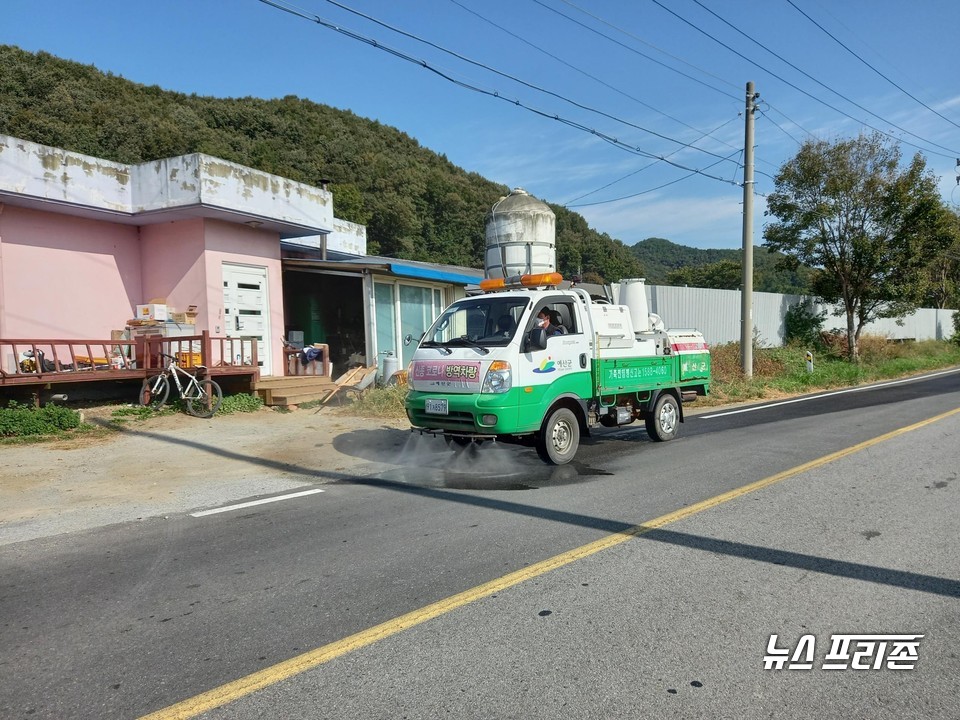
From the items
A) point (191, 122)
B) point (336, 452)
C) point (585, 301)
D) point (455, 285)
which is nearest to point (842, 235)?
point (455, 285)

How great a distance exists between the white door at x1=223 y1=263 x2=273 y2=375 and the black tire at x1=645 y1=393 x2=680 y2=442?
899cm

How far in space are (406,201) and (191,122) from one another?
19503 mm

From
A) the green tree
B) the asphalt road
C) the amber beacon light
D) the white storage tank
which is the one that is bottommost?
the asphalt road

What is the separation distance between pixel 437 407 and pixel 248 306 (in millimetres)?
8975

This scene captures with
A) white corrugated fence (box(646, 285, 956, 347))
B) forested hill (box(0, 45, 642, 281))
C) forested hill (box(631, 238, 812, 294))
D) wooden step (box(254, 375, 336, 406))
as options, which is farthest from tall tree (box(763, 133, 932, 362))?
Answer: forested hill (box(631, 238, 812, 294))

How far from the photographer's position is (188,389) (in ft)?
40.9

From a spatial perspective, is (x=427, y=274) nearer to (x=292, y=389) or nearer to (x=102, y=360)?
(x=292, y=389)

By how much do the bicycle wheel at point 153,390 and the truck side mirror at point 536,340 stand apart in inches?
307

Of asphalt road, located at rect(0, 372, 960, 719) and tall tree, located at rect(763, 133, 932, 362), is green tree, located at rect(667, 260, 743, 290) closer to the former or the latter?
tall tree, located at rect(763, 133, 932, 362)

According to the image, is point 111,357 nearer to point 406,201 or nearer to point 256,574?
point 256,574

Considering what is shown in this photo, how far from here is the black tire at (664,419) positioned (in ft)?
33.3

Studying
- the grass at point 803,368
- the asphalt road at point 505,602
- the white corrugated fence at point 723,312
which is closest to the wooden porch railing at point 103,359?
the asphalt road at point 505,602

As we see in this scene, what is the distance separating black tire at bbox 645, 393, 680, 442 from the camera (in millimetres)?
10148

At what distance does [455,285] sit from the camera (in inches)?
768
